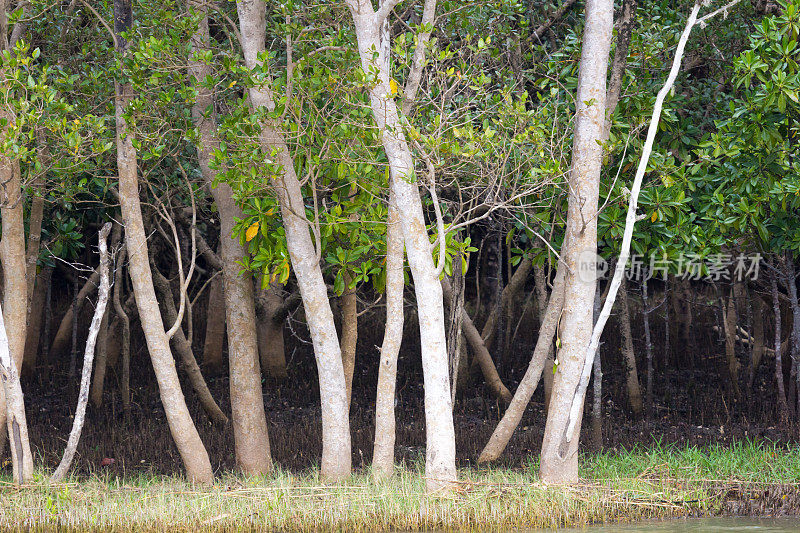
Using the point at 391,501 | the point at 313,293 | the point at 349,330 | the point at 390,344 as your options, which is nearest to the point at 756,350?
the point at 349,330

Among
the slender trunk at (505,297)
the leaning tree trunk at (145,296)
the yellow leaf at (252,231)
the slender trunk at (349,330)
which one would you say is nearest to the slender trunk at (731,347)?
the slender trunk at (505,297)

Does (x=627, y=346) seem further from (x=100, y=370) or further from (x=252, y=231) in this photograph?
(x=100, y=370)

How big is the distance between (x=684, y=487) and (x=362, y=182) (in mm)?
3814

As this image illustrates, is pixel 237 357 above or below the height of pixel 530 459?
above

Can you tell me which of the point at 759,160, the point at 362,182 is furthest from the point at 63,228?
the point at 759,160

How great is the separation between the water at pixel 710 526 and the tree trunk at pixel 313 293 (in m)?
2.18

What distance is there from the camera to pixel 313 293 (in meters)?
7.30

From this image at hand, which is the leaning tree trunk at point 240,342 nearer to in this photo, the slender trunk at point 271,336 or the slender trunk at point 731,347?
the slender trunk at point 271,336

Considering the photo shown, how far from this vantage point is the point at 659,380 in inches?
505

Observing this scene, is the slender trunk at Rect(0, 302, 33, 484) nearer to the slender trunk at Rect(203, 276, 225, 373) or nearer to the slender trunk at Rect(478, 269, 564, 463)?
the slender trunk at Rect(478, 269, 564, 463)

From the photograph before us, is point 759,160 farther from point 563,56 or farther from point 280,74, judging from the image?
point 280,74

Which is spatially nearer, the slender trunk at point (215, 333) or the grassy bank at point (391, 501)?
the grassy bank at point (391, 501)

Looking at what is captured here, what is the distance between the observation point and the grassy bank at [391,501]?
6.12 meters

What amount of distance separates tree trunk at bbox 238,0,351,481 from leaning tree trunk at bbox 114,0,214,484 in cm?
111
